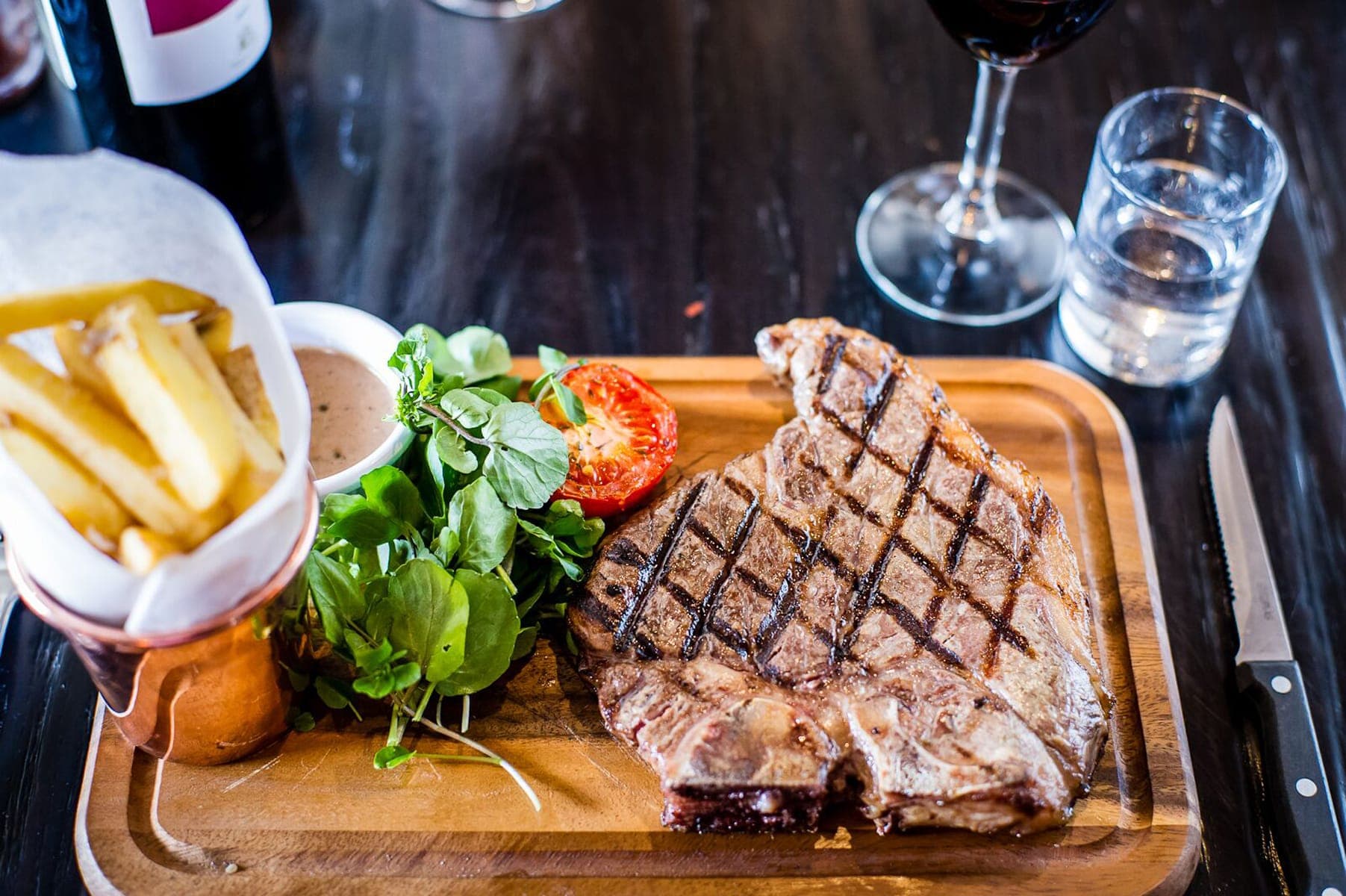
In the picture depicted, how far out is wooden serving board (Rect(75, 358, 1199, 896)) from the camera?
2039 mm

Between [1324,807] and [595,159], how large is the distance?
2295 mm

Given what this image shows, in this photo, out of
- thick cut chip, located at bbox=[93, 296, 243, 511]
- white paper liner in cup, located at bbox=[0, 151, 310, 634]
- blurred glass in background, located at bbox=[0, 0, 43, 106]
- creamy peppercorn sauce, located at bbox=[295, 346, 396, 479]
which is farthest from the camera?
blurred glass in background, located at bbox=[0, 0, 43, 106]

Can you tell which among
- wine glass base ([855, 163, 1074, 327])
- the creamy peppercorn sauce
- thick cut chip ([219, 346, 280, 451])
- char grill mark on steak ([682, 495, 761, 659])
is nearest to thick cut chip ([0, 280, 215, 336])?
thick cut chip ([219, 346, 280, 451])

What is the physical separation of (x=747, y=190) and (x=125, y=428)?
2.07m

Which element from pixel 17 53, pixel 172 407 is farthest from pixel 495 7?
pixel 172 407

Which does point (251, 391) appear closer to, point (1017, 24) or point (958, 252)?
point (1017, 24)

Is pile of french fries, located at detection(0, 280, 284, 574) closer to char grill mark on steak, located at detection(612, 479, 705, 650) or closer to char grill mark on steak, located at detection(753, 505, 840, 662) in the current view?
char grill mark on steak, located at detection(612, 479, 705, 650)

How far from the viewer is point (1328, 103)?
3.59 metres

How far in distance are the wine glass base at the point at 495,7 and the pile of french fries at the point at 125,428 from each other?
2385 millimetres

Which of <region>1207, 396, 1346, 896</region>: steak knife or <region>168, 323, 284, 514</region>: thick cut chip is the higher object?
<region>168, 323, 284, 514</region>: thick cut chip

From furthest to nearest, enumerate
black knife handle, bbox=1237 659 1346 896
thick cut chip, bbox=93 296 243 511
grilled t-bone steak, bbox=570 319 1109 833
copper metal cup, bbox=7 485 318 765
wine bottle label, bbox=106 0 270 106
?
1. wine bottle label, bbox=106 0 270 106
2. black knife handle, bbox=1237 659 1346 896
3. grilled t-bone steak, bbox=570 319 1109 833
4. copper metal cup, bbox=7 485 318 765
5. thick cut chip, bbox=93 296 243 511

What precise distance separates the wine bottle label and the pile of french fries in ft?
3.55

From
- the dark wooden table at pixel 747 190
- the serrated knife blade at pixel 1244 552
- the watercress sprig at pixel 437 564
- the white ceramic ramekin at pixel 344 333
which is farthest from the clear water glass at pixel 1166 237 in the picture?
the white ceramic ramekin at pixel 344 333

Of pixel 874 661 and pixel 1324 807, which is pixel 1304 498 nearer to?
pixel 1324 807
